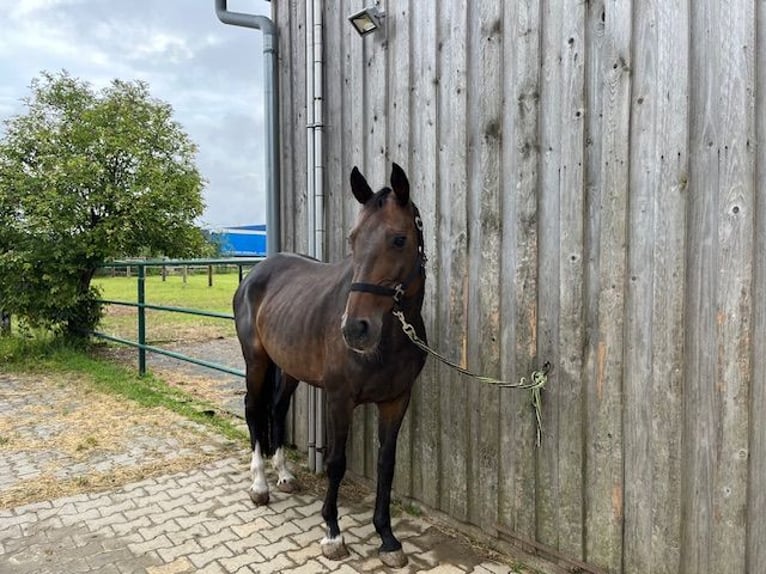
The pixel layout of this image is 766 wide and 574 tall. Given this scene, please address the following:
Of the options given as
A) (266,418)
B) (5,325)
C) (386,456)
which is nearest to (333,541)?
(386,456)

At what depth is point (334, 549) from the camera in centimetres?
225

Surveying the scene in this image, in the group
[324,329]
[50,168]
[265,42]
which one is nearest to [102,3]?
[50,168]

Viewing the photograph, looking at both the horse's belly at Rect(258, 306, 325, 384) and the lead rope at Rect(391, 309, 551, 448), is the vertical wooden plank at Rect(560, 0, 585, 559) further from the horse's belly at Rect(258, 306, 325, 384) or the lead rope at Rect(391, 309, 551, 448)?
the horse's belly at Rect(258, 306, 325, 384)

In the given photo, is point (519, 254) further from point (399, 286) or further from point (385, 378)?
point (385, 378)

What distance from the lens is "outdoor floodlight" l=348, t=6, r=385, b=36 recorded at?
2627mm

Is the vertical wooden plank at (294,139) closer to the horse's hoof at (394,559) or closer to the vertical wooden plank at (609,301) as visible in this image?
the horse's hoof at (394,559)

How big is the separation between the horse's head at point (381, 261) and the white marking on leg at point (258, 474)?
1.29m

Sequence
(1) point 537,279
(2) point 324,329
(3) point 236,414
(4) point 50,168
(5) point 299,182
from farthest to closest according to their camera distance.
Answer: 1. (4) point 50,168
2. (3) point 236,414
3. (5) point 299,182
4. (2) point 324,329
5. (1) point 537,279

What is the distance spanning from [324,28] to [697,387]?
2.62 metres

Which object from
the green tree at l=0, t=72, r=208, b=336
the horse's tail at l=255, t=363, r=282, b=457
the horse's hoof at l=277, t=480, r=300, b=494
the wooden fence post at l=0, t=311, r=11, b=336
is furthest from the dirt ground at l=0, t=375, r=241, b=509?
the wooden fence post at l=0, t=311, r=11, b=336

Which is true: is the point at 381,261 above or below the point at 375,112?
below

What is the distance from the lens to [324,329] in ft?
7.95

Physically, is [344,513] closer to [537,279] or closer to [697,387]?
[537,279]

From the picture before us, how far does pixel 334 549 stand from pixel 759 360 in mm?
1702
